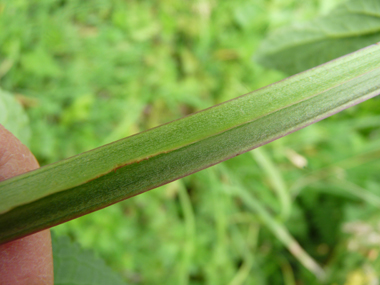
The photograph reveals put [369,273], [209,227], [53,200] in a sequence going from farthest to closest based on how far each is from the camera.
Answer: [209,227]
[369,273]
[53,200]

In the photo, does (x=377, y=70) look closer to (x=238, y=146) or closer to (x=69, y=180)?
(x=238, y=146)

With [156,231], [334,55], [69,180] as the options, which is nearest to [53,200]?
[69,180]

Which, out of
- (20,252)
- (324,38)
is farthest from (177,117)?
(20,252)

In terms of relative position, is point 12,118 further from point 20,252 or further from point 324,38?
point 324,38

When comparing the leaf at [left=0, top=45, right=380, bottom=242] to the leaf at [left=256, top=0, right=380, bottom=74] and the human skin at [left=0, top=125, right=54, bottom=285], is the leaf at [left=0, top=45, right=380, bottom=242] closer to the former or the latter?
the human skin at [left=0, top=125, right=54, bottom=285]

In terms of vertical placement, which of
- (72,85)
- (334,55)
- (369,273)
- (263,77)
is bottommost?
(369,273)

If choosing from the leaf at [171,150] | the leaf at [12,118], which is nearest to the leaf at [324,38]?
the leaf at [171,150]
